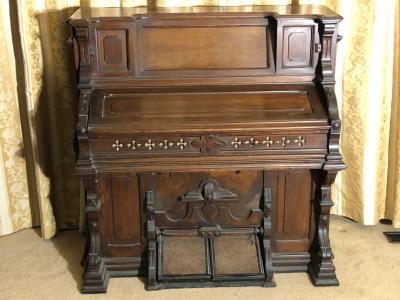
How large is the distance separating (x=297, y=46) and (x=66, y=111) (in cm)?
113

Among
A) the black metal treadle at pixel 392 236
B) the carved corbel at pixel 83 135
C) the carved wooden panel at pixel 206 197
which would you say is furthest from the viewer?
the black metal treadle at pixel 392 236

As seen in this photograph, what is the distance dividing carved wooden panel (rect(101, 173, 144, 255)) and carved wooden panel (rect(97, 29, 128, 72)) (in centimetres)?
45

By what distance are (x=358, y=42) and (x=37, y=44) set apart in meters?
1.47

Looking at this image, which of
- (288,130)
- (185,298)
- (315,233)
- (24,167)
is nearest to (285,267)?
(315,233)

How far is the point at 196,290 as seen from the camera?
2.55m

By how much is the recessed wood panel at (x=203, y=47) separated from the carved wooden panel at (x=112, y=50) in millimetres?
85

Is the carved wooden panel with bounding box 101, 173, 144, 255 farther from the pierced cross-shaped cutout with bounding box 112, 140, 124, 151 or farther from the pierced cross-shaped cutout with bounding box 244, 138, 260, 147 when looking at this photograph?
the pierced cross-shaped cutout with bounding box 244, 138, 260, 147

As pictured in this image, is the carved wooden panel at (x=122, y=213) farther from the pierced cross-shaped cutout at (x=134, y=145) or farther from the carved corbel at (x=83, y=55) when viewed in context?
the carved corbel at (x=83, y=55)

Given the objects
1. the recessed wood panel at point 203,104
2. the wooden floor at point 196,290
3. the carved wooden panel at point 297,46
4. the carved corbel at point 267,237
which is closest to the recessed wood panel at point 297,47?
the carved wooden panel at point 297,46

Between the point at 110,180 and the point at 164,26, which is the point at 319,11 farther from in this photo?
the point at 110,180

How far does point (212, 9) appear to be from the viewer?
2.68 m

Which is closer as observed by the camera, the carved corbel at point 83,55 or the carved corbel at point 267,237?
the carved corbel at point 83,55

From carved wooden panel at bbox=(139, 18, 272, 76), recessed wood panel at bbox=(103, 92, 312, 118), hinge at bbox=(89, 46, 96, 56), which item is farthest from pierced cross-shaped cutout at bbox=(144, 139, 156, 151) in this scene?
hinge at bbox=(89, 46, 96, 56)

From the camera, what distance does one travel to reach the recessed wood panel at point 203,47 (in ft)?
8.23
